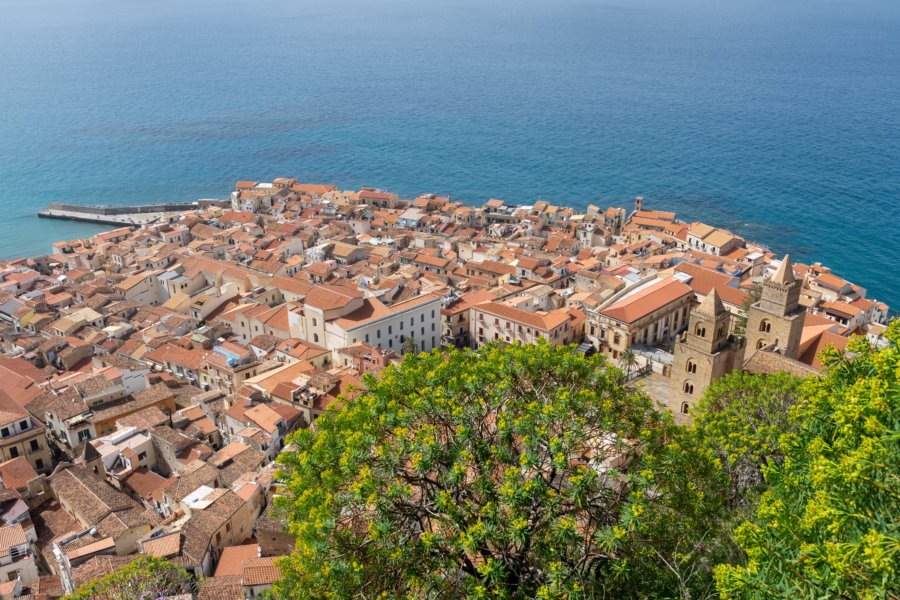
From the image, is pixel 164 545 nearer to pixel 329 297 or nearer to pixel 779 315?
pixel 329 297

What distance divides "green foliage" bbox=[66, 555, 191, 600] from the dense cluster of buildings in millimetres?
1560

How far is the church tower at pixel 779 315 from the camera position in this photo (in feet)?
111

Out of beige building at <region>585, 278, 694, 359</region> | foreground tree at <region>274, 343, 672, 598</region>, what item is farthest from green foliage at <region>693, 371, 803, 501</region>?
beige building at <region>585, 278, 694, 359</region>

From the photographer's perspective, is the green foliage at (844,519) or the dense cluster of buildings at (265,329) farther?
the dense cluster of buildings at (265,329)

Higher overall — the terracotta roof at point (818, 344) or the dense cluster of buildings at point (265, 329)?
the terracotta roof at point (818, 344)

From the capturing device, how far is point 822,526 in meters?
10.1

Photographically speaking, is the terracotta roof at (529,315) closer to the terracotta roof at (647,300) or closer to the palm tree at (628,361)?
the terracotta roof at (647,300)

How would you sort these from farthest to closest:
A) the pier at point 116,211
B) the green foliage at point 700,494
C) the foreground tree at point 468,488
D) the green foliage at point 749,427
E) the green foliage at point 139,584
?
the pier at point 116,211 < the green foliage at point 749,427 < the green foliage at point 139,584 < the green foliage at point 700,494 < the foreground tree at point 468,488

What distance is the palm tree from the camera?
141 ft

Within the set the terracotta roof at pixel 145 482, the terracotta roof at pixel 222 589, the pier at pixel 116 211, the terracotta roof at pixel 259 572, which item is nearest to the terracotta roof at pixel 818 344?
the terracotta roof at pixel 259 572

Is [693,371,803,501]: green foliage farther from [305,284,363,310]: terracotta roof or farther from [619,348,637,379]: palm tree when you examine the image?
[305,284,363,310]: terracotta roof

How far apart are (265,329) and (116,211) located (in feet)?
184

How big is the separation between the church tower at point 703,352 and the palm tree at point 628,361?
27.9 feet

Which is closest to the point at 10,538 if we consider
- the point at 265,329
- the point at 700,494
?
the point at 265,329
